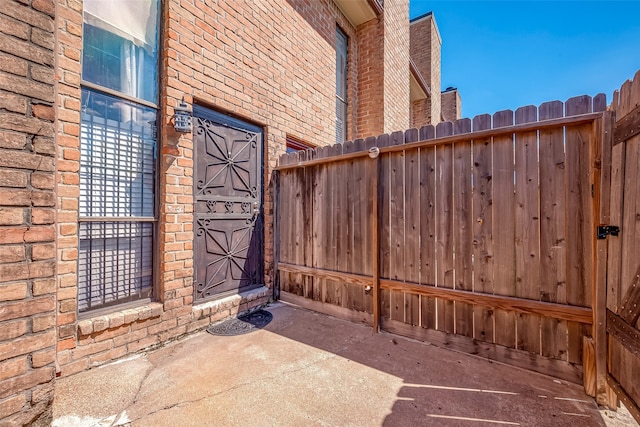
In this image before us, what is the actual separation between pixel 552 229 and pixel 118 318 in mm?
3733

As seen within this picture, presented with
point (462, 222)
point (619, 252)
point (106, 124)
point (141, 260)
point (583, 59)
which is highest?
point (583, 59)

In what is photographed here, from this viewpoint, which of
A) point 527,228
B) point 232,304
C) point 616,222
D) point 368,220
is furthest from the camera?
point 232,304

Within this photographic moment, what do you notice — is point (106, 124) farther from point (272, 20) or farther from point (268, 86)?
point (272, 20)

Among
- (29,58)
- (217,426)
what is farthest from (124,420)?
(29,58)

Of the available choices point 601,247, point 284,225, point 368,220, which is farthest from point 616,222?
point 284,225

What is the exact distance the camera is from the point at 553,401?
192cm

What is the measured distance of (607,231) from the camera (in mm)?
1903

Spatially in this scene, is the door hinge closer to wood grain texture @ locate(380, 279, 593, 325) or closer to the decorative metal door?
wood grain texture @ locate(380, 279, 593, 325)

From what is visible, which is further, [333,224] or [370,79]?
[370,79]

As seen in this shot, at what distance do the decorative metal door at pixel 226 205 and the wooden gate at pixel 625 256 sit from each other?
351 cm

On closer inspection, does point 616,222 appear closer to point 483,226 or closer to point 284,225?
point 483,226

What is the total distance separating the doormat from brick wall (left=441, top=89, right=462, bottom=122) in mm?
13564

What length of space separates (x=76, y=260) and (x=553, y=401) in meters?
3.72

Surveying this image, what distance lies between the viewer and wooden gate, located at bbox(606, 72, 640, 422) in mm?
1594
